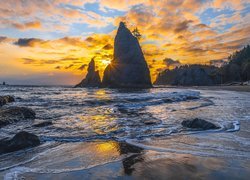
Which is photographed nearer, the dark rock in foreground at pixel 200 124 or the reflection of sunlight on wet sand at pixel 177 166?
the reflection of sunlight on wet sand at pixel 177 166

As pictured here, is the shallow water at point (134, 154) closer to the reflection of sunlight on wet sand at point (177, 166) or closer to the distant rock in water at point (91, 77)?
the reflection of sunlight on wet sand at point (177, 166)

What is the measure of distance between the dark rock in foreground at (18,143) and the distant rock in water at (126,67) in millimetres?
87251

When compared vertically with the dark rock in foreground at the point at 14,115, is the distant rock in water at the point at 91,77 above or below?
above

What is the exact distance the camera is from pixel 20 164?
6.31 m

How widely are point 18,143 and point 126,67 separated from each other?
90.7 m

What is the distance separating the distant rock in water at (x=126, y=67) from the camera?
9706 cm

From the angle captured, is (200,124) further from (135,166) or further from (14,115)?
(14,115)

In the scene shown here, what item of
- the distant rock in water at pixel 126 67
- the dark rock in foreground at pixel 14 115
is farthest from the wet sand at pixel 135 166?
the distant rock in water at pixel 126 67

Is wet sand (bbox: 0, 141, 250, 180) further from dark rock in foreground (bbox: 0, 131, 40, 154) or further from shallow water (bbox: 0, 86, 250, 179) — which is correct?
dark rock in foreground (bbox: 0, 131, 40, 154)

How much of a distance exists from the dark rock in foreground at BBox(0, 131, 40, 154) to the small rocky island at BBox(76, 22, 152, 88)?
8725 centimetres

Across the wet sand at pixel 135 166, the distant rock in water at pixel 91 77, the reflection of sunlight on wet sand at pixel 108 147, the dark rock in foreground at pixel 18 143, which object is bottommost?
the reflection of sunlight on wet sand at pixel 108 147

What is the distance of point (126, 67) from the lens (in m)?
97.9

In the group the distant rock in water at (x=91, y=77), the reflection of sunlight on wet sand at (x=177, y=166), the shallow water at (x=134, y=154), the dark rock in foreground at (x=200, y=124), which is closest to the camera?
the reflection of sunlight on wet sand at (x=177, y=166)

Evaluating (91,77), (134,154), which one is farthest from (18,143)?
(91,77)
